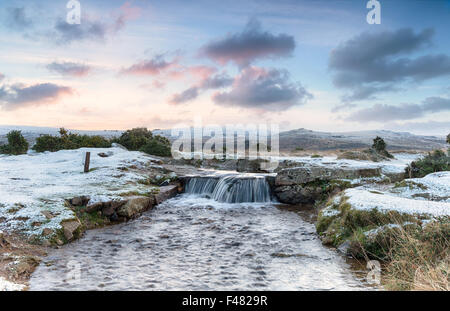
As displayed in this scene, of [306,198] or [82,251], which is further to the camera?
[306,198]

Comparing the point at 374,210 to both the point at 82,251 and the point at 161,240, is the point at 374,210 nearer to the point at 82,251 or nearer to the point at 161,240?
the point at 161,240

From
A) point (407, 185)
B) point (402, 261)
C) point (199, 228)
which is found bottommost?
point (199, 228)

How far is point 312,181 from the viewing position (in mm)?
18406

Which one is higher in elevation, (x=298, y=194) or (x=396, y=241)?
(x=396, y=241)

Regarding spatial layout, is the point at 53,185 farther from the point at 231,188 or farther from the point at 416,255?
the point at 416,255

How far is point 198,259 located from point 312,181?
11.8m

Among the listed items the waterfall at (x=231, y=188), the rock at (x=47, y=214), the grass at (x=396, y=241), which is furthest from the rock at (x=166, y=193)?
the grass at (x=396, y=241)

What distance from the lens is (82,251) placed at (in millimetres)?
9289

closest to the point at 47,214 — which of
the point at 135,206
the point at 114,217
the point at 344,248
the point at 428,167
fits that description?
the point at 114,217

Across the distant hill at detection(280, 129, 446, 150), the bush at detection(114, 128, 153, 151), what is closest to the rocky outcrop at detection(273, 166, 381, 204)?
the bush at detection(114, 128, 153, 151)

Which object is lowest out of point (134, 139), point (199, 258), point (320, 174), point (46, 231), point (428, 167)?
point (199, 258)

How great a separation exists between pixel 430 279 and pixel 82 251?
9.40 m
